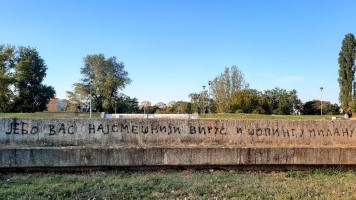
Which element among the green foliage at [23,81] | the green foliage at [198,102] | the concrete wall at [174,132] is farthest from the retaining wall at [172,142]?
the green foliage at [198,102]

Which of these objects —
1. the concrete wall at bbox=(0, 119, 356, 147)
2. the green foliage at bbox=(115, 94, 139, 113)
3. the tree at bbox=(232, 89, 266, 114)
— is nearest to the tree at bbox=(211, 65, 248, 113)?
the tree at bbox=(232, 89, 266, 114)

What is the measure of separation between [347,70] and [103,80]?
53.5 meters

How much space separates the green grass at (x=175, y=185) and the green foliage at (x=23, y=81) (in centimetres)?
5005

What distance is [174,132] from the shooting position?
304 inches

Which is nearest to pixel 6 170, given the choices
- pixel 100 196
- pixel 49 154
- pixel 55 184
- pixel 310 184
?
pixel 49 154

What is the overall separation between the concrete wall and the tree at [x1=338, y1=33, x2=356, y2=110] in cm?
5896

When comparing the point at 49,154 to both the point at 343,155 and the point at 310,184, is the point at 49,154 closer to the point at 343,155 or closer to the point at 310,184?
the point at 310,184

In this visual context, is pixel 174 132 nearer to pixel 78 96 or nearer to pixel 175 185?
pixel 175 185

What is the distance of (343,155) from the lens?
24.3 ft

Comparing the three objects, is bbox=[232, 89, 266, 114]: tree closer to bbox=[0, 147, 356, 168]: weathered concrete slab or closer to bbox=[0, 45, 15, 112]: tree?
bbox=[0, 45, 15, 112]: tree

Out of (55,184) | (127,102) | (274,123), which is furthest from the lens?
(127,102)

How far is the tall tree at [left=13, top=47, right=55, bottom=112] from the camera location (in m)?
55.6

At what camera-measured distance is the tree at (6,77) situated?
50562mm

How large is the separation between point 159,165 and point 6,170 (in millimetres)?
3097
